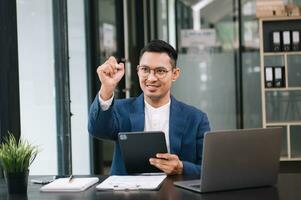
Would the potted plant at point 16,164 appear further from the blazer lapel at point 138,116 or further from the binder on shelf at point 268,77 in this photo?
the binder on shelf at point 268,77

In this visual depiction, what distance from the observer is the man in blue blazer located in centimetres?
242

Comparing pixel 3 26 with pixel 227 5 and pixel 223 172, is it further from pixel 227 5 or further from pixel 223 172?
pixel 227 5

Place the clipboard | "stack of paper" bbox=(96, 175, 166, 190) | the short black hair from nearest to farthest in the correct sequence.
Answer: "stack of paper" bbox=(96, 175, 166, 190)
the clipboard
the short black hair

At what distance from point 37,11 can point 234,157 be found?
2291 mm

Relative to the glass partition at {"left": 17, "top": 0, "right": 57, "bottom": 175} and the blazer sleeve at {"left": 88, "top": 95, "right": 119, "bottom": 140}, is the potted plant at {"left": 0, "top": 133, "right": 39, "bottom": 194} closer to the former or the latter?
the blazer sleeve at {"left": 88, "top": 95, "right": 119, "bottom": 140}

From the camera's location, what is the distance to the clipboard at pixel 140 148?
218cm

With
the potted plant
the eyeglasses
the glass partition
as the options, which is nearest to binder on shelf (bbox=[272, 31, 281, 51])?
the glass partition

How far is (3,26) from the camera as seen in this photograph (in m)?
2.96

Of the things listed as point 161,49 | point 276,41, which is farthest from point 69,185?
point 276,41

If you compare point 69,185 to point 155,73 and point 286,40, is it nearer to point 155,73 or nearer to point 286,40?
point 155,73

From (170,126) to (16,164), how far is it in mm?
778

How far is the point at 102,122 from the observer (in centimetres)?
239

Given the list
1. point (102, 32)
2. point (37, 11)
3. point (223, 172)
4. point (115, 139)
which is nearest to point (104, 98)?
point (115, 139)

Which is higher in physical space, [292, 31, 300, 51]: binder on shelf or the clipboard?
[292, 31, 300, 51]: binder on shelf
